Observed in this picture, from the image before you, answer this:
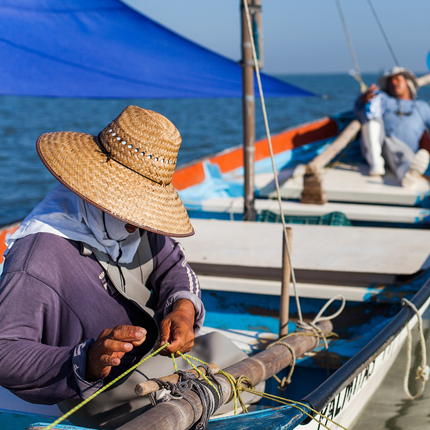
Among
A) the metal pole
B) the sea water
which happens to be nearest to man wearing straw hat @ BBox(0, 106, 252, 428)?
the sea water

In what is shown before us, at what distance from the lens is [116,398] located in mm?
1497

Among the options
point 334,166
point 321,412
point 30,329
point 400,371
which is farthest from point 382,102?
point 30,329

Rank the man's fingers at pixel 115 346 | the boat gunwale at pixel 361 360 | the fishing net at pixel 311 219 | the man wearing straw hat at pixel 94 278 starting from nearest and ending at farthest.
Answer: the man's fingers at pixel 115 346 → the man wearing straw hat at pixel 94 278 → the boat gunwale at pixel 361 360 → the fishing net at pixel 311 219

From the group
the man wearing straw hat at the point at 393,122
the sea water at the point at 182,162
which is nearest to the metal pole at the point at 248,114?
the sea water at the point at 182,162

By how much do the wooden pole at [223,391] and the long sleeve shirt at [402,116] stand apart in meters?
3.47

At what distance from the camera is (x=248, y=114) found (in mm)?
3475

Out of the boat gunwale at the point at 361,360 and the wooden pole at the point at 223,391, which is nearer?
the wooden pole at the point at 223,391

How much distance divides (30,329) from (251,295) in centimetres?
156

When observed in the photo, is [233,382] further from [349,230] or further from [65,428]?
[349,230]

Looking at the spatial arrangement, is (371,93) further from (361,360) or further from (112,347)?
(112,347)

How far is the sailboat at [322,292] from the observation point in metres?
2.01

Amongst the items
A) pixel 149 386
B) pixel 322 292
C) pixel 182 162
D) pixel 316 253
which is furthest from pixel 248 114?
pixel 182 162

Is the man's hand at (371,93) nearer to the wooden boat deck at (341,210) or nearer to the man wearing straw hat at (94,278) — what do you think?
the wooden boat deck at (341,210)

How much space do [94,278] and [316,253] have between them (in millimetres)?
1581
